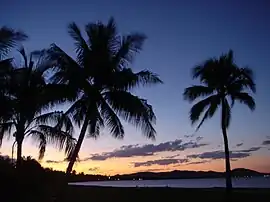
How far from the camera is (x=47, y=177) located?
18.8 meters

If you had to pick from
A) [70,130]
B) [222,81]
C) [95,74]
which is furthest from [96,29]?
[222,81]

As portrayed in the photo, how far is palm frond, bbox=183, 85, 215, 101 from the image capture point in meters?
25.6

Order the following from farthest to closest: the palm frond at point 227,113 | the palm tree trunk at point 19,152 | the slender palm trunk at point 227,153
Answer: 1. the palm frond at point 227,113
2. the slender palm trunk at point 227,153
3. the palm tree trunk at point 19,152

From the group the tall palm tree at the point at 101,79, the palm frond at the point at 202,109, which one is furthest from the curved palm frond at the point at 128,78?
the palm frond at the point at 202,109

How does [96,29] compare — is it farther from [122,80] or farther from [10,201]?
[10,201]

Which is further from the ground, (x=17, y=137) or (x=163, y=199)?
(x=17, y=137)

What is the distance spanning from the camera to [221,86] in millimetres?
25172

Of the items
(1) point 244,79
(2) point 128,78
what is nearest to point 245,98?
(1) point 244,79

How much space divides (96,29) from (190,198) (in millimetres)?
12114

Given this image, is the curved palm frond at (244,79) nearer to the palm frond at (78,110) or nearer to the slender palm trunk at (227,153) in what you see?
the slender palm trunk at (227,153)

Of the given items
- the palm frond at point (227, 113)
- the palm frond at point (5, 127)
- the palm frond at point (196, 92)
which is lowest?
the palm frond at point (5, 127)

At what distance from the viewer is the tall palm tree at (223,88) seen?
81.7ft

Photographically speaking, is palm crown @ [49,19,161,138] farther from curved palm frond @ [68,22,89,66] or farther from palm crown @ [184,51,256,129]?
palm crown @ [184,51,256,129]

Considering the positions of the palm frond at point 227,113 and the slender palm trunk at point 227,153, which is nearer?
the slender palm trunk at point 227,153
